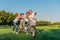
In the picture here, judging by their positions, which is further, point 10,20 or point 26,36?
point 10,20

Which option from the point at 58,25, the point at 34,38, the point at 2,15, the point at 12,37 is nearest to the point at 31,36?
the point at 34,38

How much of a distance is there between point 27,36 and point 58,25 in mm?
5742

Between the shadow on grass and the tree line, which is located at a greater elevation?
the tree line

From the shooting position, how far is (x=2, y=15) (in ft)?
71.2

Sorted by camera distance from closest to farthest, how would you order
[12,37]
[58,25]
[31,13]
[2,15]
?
[12,37], [31,13], [58,25], [2,15]

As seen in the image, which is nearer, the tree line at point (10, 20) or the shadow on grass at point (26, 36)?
the shadow on grass at point (26, 36)

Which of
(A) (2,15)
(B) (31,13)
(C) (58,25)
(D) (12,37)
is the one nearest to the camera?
(D) (12,37)

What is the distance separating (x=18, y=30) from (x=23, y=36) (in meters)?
0.72

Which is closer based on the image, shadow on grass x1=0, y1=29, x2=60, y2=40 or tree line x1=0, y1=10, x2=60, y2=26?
shadow on grass x1=0, y1=29, x2=60, y2=40

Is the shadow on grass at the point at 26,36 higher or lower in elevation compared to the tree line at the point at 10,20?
lower

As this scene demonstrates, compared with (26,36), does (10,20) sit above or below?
above

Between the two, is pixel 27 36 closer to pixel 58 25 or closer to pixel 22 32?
pixel 22 32

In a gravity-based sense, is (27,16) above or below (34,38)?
above

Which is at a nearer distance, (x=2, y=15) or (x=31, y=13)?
(x=31, y=13)
